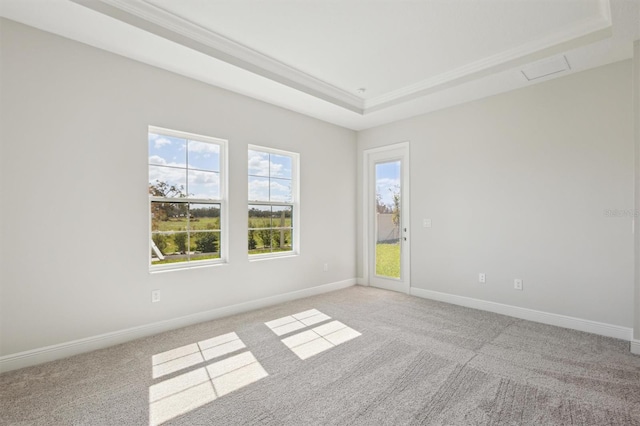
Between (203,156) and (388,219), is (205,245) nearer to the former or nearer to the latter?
(203,156)

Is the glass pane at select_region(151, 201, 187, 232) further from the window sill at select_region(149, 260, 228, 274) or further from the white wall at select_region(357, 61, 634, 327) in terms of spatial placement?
the white wall at select_region(357, 61, 634, 327)

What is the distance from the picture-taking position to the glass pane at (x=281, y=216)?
442 centimetres

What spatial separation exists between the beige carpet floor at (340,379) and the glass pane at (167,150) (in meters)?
1.83

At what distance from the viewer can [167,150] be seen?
3.41m

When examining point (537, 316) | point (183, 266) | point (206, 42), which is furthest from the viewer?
point (537, 316)

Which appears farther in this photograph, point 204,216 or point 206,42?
point 204,216

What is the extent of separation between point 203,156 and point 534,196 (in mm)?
3920

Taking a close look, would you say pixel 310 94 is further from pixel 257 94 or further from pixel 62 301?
pixel 62 301

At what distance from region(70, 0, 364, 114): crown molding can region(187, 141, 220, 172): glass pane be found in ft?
3.38

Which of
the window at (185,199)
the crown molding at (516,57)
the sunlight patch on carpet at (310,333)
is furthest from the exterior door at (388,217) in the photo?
the window at (185,199)

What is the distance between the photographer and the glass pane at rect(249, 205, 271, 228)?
4.14m

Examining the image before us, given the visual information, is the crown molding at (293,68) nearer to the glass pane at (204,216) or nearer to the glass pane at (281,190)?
the glass pane at (281,190)

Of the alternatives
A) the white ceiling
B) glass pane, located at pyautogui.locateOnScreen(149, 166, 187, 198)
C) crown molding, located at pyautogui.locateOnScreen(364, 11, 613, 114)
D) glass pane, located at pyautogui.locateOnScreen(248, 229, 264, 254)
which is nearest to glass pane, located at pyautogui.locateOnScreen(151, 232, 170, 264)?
glass pane, located at pyautogui.locateOnScreen(149, 166, 187, 198)

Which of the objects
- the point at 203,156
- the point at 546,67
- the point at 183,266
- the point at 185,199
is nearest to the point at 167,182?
the point at 185,199
